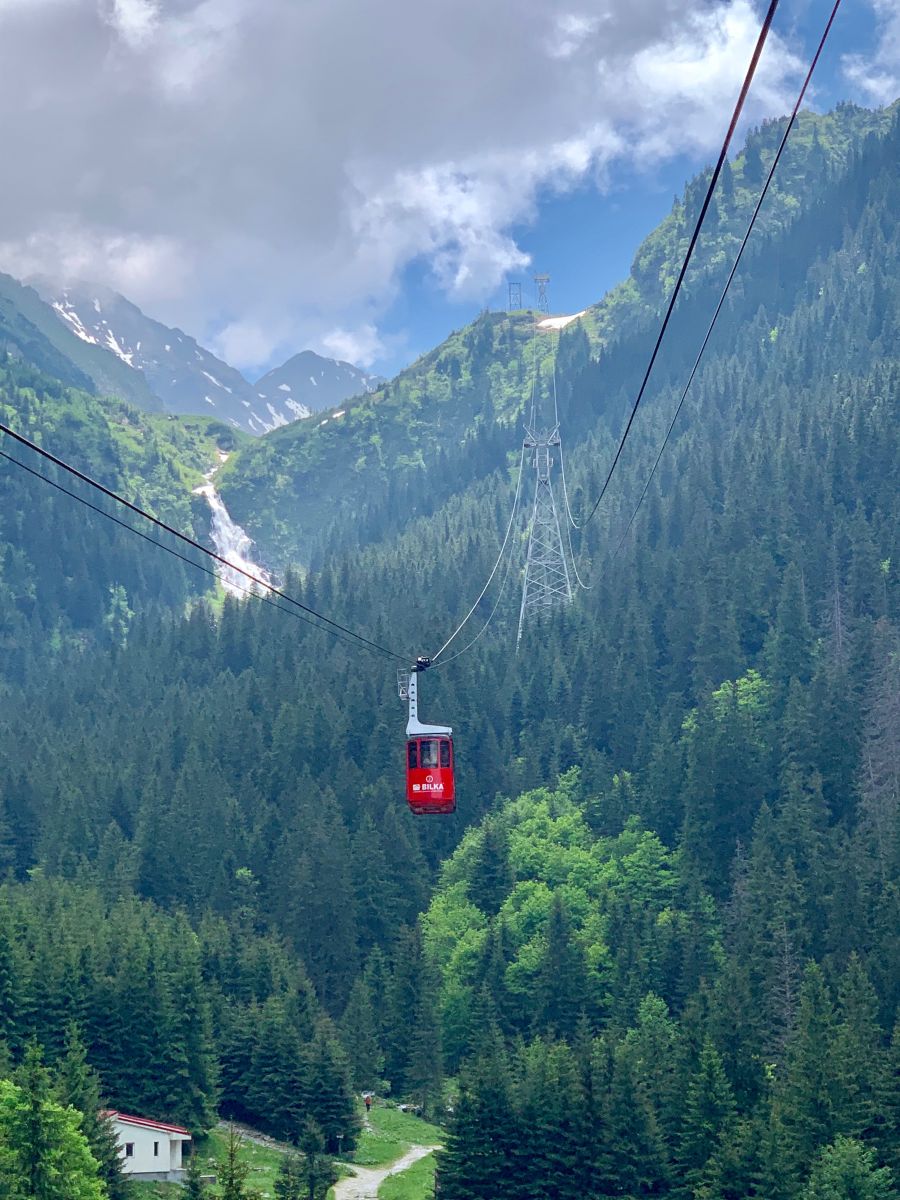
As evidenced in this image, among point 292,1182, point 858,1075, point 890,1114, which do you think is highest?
point 858,1075

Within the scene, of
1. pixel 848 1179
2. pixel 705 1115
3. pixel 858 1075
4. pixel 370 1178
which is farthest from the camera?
pixel 370 1178

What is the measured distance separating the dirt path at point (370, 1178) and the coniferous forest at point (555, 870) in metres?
4.17

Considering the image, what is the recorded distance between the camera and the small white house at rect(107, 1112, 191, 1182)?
91.7 m

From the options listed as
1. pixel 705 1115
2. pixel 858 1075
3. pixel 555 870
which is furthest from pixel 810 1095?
pixel 555 870

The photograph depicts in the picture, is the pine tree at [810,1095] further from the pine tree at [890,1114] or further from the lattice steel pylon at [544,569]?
the lattice steel pylon at [544,569]

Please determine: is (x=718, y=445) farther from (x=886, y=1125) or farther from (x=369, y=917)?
(x=886, y=1125)

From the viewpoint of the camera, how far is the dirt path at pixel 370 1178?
301ft

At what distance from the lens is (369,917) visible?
141m

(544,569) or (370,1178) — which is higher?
(544,569)

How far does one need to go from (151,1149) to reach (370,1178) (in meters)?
12.4

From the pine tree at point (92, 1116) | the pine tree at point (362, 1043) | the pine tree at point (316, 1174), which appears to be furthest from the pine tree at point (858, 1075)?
the pine tree at point (362, 1043)

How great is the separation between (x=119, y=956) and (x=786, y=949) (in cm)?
4099

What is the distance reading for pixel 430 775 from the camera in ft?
216

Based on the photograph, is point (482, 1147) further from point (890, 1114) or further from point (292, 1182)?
point (890, 1114)
